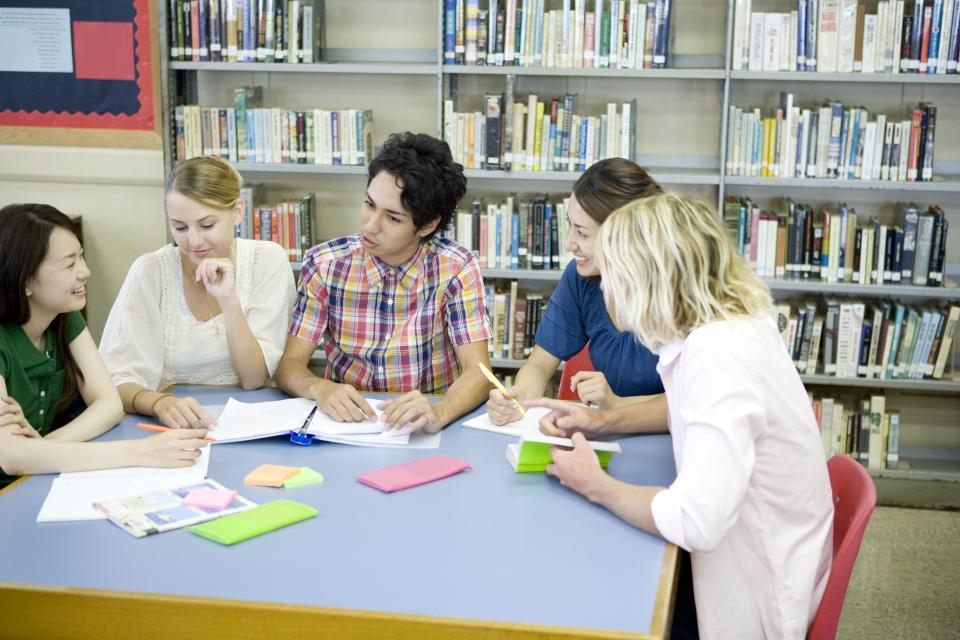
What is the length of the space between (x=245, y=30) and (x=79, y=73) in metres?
0.76

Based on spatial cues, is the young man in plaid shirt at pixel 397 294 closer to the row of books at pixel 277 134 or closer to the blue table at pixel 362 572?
the blue table at pixel 362 572

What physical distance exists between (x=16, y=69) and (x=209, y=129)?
0.88 m

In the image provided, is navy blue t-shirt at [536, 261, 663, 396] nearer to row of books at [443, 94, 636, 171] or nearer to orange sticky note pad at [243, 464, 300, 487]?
orange sticky note pad at [243, 464, 300, 487]

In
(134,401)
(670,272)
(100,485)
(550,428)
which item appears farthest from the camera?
(134,401)

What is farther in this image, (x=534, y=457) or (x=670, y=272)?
(x=534, y=457)

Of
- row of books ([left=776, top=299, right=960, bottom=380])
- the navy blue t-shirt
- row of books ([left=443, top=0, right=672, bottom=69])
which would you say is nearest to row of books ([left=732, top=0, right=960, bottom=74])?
row of books ([left=443, top=0, right=672, bottom=69])

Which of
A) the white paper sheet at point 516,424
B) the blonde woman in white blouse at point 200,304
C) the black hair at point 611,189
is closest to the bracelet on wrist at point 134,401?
the blonde woman in white blouse at point 200,304

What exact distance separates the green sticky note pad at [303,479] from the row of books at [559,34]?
7.65 ft

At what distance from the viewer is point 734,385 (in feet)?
5.00

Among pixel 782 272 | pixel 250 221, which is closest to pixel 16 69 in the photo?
pixel 250 221

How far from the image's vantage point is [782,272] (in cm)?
382

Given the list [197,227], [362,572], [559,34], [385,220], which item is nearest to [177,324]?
[197,227]

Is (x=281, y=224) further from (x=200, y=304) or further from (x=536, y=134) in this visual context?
(x=200, y=304)

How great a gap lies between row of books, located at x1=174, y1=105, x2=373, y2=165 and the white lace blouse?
55.7 inches
